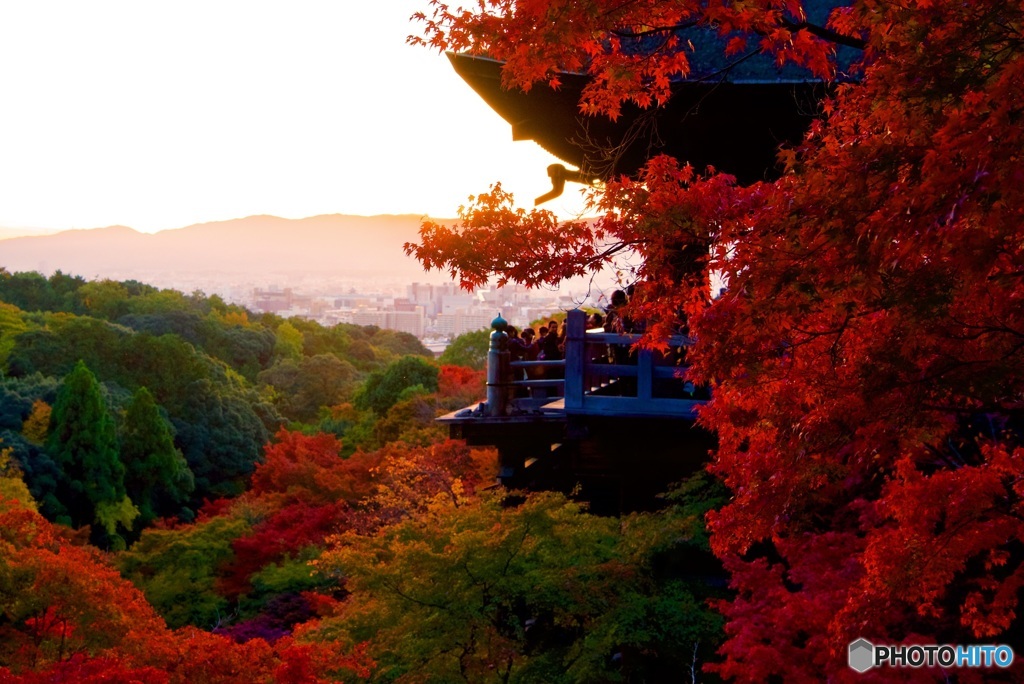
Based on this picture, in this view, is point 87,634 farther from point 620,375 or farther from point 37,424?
point 37,424

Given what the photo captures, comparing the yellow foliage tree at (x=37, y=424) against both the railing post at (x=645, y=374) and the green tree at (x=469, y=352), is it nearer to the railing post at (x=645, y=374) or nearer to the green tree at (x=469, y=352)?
the green tree at (x=469, y=352)

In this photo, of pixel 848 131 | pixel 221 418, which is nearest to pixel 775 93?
pixel 848 131

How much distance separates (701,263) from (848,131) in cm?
175

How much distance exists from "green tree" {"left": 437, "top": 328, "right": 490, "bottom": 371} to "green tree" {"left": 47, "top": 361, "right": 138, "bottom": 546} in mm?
16604

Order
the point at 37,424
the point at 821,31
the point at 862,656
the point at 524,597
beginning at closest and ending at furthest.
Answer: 1. the point at 821,31
2. the point at 862,656
3. the point at 524,597
4. the point at 37,424

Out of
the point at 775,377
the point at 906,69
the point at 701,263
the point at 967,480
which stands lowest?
→ the point at 967,480

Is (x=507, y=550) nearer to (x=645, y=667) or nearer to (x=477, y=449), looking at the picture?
(x=645, y=667)

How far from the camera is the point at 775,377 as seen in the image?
6.12m

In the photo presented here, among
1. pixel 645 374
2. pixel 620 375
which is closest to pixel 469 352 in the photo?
pixel 620 375

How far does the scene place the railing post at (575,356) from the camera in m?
10.7

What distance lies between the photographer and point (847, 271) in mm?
4371

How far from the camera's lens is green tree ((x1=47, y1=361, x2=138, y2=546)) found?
1436 inches

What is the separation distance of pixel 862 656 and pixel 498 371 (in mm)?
5640

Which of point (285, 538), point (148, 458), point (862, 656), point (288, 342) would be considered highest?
point (288, 342)
